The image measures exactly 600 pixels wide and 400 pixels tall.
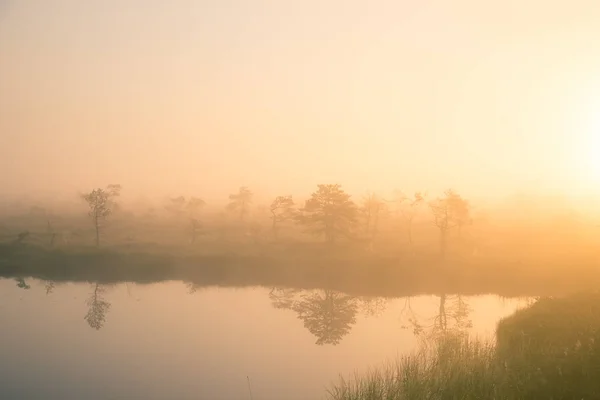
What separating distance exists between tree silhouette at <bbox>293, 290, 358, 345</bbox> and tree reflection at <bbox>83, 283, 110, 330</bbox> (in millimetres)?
16552

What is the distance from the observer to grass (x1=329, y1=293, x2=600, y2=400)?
60.0 ft

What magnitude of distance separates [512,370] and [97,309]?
127 feet

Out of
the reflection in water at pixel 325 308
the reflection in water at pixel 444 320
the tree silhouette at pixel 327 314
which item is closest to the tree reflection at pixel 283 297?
the reflection in water at pixel 325 308

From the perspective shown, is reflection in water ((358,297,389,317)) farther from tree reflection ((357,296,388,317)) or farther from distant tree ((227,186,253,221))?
distant tree ((227,186,253,221))

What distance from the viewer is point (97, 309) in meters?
48.6

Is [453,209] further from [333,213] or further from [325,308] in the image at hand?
[325,308]

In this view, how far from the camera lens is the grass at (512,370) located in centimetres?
1830

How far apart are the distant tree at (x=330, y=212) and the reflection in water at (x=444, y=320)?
3869cm

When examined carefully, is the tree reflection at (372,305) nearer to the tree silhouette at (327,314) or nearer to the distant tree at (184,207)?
the tree silhouette at (327,314)

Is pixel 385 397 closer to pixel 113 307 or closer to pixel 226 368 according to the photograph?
pixel 226 368

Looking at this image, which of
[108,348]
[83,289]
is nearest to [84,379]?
[108,348]

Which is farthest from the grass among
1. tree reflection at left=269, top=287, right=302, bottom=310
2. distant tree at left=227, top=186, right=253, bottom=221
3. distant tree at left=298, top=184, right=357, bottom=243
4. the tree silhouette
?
distant tree at left=227, top=186, right=253, bottom=221

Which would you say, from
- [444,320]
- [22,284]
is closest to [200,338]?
[444,320]

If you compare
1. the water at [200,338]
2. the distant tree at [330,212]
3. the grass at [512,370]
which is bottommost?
the water at [200,338]
